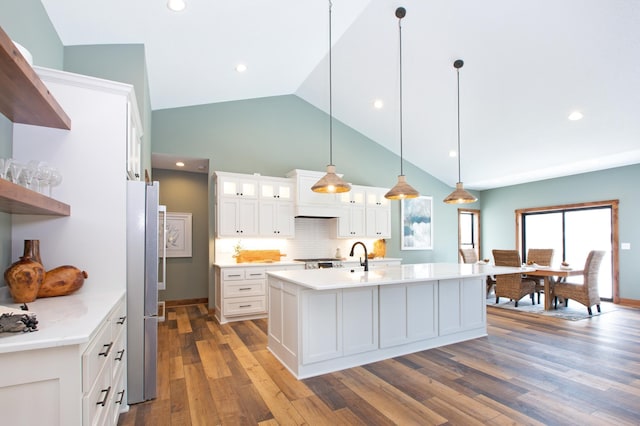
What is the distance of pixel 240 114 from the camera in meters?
5.89

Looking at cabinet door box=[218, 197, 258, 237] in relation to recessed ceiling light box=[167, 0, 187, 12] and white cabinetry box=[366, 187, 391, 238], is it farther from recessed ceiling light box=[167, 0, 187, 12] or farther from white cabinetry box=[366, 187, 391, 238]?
recessed ceiling light box=[167, 0, 187, 12]

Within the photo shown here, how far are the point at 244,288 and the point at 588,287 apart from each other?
5504 millimetres

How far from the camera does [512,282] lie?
5805mm

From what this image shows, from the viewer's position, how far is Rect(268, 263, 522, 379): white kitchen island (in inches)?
121

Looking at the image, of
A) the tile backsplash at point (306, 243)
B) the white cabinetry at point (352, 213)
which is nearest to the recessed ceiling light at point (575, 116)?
the white cabinetry at point (352, 213)

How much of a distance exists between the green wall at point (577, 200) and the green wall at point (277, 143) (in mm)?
1864

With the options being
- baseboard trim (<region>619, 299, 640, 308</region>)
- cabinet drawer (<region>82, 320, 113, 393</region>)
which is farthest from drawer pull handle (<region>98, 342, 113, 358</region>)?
baseboard trim (<region>619, 299, 640, 308</region>)

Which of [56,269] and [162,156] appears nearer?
[56,269]

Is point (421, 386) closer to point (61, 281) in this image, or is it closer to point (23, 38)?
point (61, 281)

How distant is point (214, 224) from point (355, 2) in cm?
382

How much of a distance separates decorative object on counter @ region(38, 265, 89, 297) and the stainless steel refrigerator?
1.31ft

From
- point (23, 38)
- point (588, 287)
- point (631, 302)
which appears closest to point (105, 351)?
point (23, 38)

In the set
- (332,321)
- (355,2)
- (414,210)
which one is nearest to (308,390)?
(332,321)

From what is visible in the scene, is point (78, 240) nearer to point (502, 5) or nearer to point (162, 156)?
point (162, 156)
